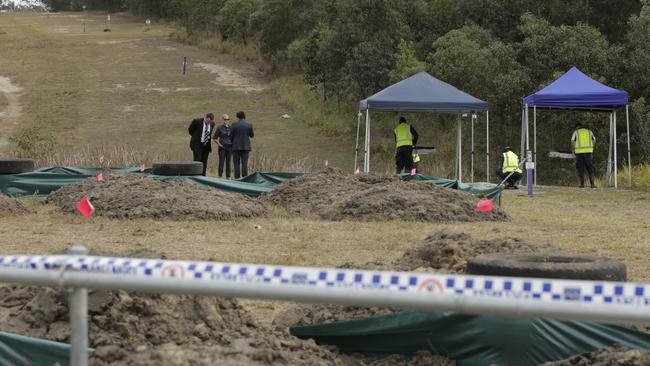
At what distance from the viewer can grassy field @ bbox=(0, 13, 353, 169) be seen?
1567 inches

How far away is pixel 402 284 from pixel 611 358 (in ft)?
7.54

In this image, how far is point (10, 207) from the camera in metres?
17.1

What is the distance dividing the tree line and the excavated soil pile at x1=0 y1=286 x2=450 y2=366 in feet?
79.4

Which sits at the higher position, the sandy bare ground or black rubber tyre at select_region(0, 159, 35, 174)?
the sandy bare ground

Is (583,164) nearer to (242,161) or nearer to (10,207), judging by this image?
(242,161)

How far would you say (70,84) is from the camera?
5628 cm

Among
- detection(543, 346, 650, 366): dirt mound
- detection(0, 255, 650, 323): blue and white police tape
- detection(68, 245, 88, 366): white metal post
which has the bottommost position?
detection(543, 346, 650, 366): dirt mound

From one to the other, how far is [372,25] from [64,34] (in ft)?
150

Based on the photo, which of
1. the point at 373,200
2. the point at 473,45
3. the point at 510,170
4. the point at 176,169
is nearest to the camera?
the point at 373,200

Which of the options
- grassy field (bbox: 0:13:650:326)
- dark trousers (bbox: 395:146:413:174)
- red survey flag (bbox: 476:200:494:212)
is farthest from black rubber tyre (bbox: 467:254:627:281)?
dark trousers (bbox: 395:146:413:174)

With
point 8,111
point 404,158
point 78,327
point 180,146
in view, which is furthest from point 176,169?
point 8,111

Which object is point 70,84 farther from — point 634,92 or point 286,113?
point 634,92

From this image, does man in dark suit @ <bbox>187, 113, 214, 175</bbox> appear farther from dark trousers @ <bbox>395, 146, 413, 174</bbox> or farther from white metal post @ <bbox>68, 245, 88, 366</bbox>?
white metal post @ <bbox>68, 245, 88, 366</bbox>

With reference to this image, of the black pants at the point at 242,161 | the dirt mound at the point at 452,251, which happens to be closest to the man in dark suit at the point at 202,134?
the black pants at the point at 242,161
